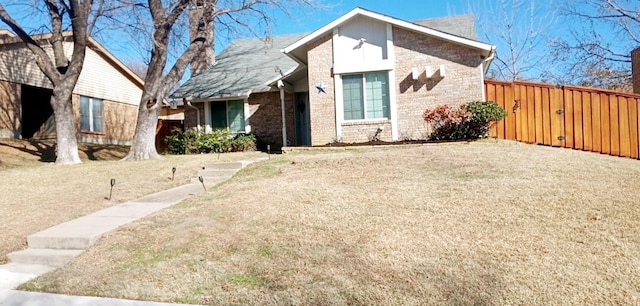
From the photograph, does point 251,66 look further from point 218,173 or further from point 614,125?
point 614,125

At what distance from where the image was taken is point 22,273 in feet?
18.0

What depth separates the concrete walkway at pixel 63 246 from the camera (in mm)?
4578

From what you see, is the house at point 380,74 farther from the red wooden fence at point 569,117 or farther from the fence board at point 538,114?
the fence board at point 538,114

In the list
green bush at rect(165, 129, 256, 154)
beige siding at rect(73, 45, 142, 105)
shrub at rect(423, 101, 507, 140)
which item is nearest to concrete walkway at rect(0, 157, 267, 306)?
green bush at rect(165, 129, 256, 154)

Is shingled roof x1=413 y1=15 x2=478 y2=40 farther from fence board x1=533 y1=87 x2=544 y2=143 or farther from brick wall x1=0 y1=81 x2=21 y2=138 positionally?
brick wall x1=0 y1=81 x2=21 y2=138

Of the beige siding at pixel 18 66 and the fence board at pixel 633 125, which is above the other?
the beige siding at pixel 18 66

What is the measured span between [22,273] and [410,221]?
4.94 m

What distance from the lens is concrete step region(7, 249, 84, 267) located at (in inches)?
228

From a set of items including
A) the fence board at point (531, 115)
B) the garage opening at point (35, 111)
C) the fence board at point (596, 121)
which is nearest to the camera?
the fence board at point (596, 121)

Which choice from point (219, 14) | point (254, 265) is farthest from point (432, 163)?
point (219, 14)

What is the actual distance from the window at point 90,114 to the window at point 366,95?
15.3 m

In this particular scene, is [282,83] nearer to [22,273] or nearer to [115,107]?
[22,273]

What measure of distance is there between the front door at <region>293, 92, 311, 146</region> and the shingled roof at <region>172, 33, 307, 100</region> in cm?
118

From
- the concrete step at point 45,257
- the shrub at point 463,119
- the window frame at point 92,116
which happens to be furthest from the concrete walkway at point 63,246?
the window frame at point 92,116
